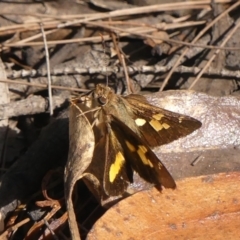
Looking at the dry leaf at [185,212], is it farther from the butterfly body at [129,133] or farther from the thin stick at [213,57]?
the thin stick at [213,57]

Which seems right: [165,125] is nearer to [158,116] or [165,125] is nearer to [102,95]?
[158,116]

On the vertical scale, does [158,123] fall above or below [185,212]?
above

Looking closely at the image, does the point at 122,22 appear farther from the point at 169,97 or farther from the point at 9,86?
the point at 169,97

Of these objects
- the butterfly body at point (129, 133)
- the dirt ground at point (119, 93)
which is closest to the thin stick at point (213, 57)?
the dirt ground at point (119, 93)

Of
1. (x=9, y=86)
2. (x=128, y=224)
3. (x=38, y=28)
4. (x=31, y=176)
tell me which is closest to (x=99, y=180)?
(x=128, y=224)

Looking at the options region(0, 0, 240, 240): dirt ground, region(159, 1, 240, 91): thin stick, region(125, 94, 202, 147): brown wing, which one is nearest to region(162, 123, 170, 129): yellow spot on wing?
region(125, 94, 202, 147): brown wing

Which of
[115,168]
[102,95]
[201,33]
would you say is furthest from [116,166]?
[201,33]

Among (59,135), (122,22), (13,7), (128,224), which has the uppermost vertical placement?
(13,7)

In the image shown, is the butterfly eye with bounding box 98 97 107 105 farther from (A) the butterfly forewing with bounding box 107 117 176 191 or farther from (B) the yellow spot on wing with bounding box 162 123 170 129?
(B) the yellow spot on wing with bounding box 162 123 170 129
